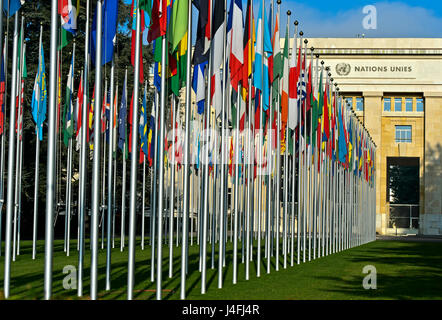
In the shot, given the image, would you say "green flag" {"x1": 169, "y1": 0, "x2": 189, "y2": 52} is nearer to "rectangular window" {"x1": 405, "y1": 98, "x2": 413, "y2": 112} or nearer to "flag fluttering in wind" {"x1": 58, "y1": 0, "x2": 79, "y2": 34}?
"flag fluttering in wind" {"x1": 58, "y1": 0, "x2": 79, "y2": 34}

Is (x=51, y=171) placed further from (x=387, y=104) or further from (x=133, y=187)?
(x=387, y=104)

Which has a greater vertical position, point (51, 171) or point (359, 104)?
point (359, 104)

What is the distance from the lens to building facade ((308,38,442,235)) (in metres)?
78.5

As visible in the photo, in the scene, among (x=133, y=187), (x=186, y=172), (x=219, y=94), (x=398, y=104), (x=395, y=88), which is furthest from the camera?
(x=398, y=104)

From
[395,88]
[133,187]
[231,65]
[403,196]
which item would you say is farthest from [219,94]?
[403,196]

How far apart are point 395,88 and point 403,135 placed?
4.94m

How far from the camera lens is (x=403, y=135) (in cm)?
8038

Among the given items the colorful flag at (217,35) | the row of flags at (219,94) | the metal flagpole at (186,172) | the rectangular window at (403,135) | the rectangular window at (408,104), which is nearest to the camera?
the metal flagpole at (186,172)

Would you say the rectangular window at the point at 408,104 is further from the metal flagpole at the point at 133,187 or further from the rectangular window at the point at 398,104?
the metal flagpole at the point at 133,187

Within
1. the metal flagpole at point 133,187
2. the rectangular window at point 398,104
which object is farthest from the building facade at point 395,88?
the metal flagpole at point 133,187

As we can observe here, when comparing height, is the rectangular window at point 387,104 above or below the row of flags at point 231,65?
above

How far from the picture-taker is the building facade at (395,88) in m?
78.5

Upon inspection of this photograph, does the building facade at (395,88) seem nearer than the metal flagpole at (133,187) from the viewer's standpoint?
No
